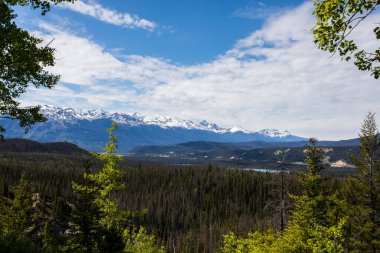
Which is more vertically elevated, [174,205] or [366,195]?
[366,195]

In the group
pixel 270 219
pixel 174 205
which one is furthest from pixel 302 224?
pixel 174 205

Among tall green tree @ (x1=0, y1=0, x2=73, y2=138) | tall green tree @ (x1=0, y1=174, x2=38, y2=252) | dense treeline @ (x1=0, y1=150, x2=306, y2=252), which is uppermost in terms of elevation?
tall green tree @ (x1=0, y1=0, x2=73, y2=138)

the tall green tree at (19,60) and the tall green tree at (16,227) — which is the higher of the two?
the tall green tree at (19,60)

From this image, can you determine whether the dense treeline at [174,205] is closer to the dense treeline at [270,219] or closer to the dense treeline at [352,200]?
the dense treeline at [270,219]

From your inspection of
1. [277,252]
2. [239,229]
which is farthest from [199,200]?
[277,252]

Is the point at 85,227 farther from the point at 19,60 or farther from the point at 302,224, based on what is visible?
the point at 302,224

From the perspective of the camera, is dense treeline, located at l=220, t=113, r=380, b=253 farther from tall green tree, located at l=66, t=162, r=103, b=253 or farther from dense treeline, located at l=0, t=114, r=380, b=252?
tall green tree, located at l=66, t=162, r=103, b=253

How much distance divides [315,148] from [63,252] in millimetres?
26443

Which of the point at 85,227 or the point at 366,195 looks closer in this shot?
the point at 85,227

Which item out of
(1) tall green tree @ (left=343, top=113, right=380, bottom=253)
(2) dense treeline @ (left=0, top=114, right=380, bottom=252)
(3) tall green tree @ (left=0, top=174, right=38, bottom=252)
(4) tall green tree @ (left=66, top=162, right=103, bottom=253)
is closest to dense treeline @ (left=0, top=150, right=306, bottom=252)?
(3) tall green tree @ (left=0, top=174, right=38, bottom=252)

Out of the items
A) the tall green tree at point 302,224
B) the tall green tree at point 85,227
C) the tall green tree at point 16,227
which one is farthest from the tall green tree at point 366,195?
the tall green tree at point 16,227

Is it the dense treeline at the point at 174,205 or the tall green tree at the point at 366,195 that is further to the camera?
the dense treeline at the point at 174,205

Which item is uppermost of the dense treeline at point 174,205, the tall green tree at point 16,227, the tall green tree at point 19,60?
the tall green tree at point 19,60

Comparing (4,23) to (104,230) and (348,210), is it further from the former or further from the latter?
(348,210)
